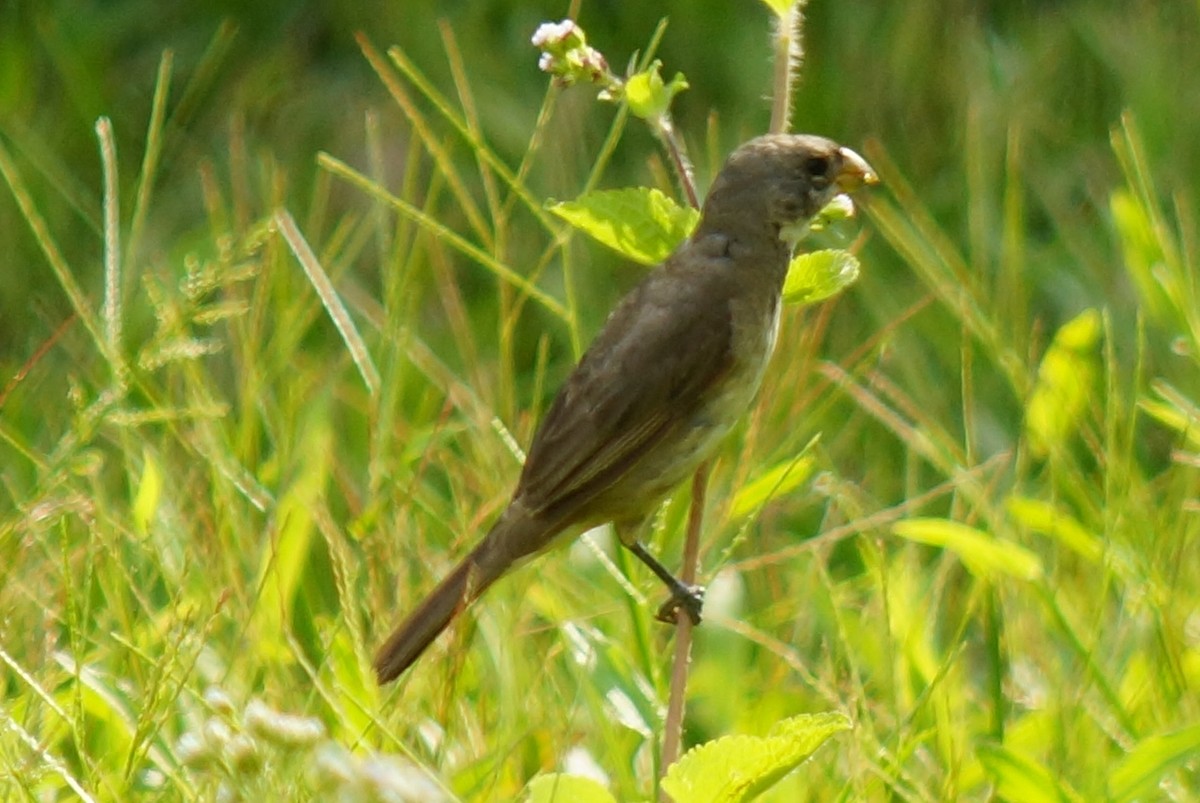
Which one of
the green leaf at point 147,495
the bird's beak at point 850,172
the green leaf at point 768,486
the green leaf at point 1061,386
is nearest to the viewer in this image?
the green leaf at point 768,486

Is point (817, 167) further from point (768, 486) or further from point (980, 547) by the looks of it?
point (980, 547)

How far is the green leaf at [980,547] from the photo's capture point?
124 inches

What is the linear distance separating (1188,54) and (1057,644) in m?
2.65

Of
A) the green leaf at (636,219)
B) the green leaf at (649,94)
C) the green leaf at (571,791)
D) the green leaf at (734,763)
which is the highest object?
the green leaf at (649,94)

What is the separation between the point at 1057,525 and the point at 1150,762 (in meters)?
0.67

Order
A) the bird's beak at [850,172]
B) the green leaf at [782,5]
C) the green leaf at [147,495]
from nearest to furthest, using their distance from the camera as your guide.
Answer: the green leaf at [782,5] < the bird's beak at [850,172] < the green leaf at [147,495]

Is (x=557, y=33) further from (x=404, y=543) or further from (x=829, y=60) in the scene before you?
(x=829, y=60)

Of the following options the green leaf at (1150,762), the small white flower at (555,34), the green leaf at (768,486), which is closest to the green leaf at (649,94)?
the small white flower at (555,34)

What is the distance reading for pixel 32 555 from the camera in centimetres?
366

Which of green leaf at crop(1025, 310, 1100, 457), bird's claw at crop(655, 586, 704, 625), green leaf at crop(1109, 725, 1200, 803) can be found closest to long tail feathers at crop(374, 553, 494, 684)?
bird's claw at crop(655, 586, 704, 625)

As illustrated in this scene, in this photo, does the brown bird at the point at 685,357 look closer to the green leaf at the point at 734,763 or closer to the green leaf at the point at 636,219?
the green leaf at the point at 636,219

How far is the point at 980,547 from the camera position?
10.4 ft

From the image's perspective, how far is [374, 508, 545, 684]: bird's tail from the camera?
301 centimetres

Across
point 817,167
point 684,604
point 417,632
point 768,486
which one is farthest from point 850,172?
point 417,632
